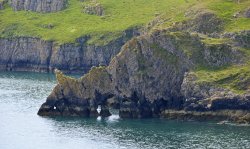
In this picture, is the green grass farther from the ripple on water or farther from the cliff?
the ripple on water

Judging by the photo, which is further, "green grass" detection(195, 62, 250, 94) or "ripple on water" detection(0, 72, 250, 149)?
"green grass" detection(195, 62, 250, 94)

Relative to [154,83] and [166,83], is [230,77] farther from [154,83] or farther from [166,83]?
[154,83]

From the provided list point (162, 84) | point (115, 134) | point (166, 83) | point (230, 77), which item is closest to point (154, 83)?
point (162, 84)

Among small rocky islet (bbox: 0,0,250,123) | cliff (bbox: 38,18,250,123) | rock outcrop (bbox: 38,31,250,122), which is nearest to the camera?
cliff (bbox: 38,18,250,123)

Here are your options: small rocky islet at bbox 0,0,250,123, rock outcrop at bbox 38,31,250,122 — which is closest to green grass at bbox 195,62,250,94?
small rocky islet at bbox 0,0,250,123

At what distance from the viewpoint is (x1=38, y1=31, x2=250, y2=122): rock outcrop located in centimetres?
17962

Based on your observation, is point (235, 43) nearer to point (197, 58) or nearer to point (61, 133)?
point (197, 58)

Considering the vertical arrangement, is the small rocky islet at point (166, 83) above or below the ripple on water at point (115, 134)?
above

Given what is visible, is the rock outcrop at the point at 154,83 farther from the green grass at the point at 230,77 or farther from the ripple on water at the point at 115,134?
the ripple on water at the point at 115,134

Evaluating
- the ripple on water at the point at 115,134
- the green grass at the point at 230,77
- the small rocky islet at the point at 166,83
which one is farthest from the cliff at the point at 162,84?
the ripple on water at the point at 115,134

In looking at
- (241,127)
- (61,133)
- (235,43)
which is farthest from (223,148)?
(235,43)

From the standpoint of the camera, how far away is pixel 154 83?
604 ft

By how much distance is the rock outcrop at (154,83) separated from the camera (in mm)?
179625

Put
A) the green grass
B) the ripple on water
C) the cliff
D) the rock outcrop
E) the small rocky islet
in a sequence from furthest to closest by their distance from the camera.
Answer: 1. the rock outcrop
2. the green grass
3. the small rocky islet
4. the cliff
5. the ripple on water
